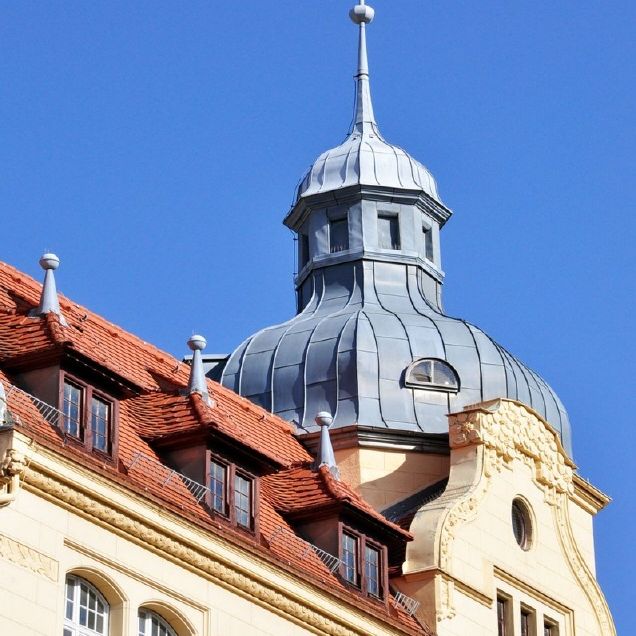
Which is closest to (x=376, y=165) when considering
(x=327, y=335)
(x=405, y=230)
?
(x=405, y=230)

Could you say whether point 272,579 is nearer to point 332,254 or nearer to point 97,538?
point 97,538

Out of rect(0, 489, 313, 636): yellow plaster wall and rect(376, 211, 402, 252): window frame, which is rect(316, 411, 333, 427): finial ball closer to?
rect(0, 489, 313, 636): yellow plaster wall

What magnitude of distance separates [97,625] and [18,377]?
14.3 feet

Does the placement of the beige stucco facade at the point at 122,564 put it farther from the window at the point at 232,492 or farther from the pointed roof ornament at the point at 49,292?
the pointed roof ornament at the point at 49,292

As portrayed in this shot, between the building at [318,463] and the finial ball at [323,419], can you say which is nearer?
the building at [318,463]

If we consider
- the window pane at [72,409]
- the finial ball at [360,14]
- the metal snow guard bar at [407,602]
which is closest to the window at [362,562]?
the metal snow guard bar at [407,602]

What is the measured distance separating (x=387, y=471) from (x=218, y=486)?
890cm

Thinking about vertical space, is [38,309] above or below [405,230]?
below

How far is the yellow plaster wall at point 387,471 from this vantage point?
49.0 metres

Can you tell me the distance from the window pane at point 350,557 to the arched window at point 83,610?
7.40 meters

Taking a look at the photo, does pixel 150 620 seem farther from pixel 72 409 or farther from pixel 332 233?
pixel 332 233

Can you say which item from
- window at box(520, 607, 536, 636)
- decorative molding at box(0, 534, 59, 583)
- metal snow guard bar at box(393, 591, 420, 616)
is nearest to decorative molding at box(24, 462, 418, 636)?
decorative molding at box(0, 534, 59, 583)

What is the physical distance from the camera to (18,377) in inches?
1524

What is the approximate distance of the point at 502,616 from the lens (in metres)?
47.9
